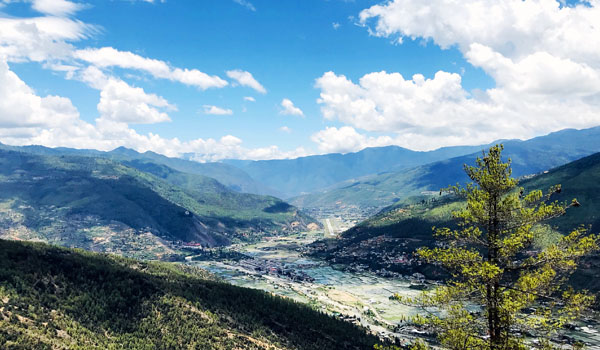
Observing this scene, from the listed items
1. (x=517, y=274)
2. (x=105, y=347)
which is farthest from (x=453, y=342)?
(x=105, y=347)

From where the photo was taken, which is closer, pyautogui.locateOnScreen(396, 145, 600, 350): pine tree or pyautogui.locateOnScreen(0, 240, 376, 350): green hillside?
pyautogui.locateOnScreen(396, 145, 600, 350): pine tree

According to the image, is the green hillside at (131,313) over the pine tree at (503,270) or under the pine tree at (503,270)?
under

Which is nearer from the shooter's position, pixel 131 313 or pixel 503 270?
pixel 503 270

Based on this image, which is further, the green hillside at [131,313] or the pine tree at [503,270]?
the green hillside at [131,313]

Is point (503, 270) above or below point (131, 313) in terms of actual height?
above
